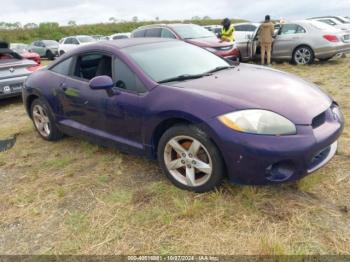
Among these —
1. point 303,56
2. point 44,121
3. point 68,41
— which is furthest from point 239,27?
point 44,121

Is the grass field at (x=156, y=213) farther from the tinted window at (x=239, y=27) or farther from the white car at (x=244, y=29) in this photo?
the tinted window at (x=239, y=27)

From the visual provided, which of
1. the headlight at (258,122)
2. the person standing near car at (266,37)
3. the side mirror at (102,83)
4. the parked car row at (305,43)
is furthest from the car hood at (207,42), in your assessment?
the headlight at (258,122)

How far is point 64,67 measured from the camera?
448 centimetres

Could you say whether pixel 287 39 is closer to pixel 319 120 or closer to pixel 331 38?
pixel 331 38

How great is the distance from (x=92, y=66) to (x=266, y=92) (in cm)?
210

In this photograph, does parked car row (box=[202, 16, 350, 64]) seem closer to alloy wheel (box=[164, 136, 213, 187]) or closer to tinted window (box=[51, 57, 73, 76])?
tinted window (box=[51, 57, 73, 76])

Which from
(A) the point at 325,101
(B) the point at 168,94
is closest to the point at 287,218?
(A) the point at 325,101

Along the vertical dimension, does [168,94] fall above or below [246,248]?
above

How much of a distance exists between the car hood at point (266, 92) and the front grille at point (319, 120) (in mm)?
37

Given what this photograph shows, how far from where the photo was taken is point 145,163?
4.01 m

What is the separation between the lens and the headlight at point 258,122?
2803 millimetres

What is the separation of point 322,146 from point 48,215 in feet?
8.10

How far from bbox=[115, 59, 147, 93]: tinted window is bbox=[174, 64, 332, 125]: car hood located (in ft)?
1.29

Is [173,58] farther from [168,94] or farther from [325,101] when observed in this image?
[325,101]
